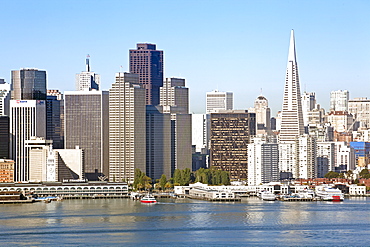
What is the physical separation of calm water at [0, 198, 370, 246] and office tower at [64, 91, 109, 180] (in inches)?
939

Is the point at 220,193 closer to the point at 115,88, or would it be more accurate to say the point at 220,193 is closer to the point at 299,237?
the point at 115,88

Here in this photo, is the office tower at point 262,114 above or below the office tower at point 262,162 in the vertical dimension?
above

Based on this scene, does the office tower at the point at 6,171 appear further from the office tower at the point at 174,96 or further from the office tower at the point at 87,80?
the office tower at the point at 87,80

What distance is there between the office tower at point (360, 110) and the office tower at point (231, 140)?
6572 cm

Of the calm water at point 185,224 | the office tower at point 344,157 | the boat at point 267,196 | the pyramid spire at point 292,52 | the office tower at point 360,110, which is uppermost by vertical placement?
the pyramid spire at point 292,52

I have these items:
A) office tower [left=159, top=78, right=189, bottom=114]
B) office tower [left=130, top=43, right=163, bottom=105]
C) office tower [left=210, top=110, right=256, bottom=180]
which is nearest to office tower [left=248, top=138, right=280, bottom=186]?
office tower [left=210, top=110, right=256, bottom=180]

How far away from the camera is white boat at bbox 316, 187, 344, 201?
258 ft

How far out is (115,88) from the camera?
93.1 meters

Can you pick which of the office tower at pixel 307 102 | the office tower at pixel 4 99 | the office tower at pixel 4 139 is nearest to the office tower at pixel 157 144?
the office tower at pixel 4 139

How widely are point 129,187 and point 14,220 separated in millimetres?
32873

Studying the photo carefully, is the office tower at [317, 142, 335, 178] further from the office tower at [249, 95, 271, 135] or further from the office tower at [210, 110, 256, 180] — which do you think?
the office tower at [249, 95, 271, 135]

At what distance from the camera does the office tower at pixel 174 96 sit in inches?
4090

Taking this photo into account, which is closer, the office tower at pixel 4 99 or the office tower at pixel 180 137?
the office tower at pixel 180 137

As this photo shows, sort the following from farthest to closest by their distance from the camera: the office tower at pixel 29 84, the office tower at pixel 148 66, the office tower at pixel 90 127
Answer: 1. the office tower at pixel 148 66
2. the office tower at pixel 29 84
3. the office tower at pixel 90 127
